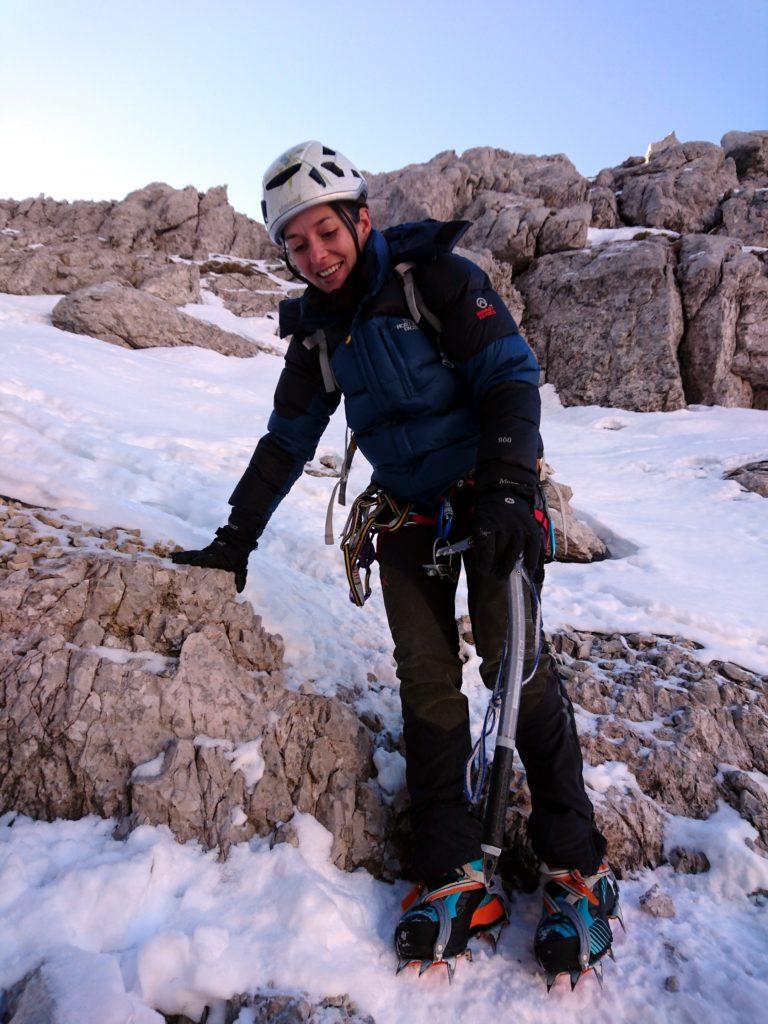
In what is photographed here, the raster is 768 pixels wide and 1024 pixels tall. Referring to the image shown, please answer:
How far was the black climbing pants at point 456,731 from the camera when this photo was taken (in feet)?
9.23

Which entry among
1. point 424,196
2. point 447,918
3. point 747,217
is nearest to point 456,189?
point 424,196

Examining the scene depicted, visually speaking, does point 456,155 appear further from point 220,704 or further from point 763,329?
point 220,704

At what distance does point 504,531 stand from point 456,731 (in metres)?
1.19

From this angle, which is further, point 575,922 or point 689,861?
point 689,861

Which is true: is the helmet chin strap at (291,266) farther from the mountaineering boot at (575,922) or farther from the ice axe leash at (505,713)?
the mountaineering boot at (575,922)

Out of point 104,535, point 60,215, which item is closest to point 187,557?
point 104,535

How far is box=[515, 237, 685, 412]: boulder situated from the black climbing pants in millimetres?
26269

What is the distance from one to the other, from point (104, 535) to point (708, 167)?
159ft

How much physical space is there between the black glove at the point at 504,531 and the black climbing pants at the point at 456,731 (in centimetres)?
22

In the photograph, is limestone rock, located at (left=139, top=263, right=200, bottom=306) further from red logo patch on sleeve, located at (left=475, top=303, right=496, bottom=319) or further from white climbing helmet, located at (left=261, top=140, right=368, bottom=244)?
red logo patch on sleeve, located at (left=475, top=303, right=496, bottom=319)

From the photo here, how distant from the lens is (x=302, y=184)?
3215mm

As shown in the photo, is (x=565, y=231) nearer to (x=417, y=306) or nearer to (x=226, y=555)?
(x=417, y=306)

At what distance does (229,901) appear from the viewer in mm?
2520

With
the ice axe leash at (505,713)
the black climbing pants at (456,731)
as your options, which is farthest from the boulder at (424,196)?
the ice axe leash at (505,713)
